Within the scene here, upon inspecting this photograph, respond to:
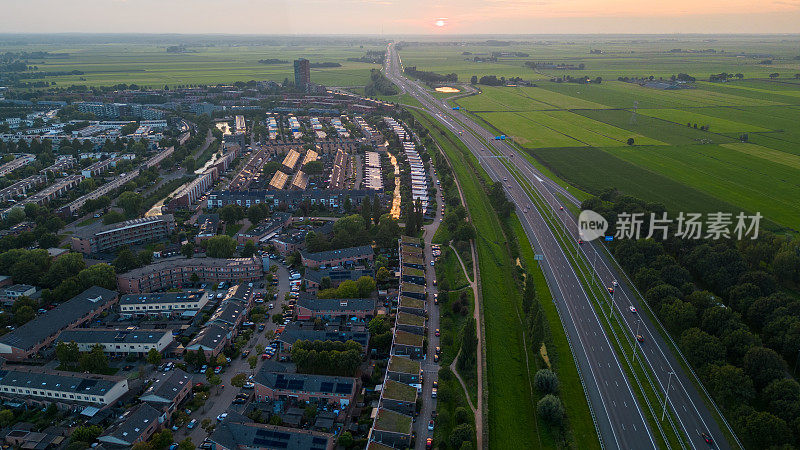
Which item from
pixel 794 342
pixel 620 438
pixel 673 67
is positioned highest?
pixel 673 67

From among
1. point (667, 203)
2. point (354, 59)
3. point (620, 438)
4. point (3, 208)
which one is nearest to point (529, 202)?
point (667, 203)

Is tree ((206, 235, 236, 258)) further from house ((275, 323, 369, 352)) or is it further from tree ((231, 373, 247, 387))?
tree ((231, 373, 247, 387))

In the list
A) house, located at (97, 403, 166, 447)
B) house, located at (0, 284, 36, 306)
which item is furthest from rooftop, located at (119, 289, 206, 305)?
house, located at (97, 403, 166, 447)

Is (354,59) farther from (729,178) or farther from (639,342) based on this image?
(639,342)

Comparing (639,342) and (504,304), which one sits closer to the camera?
(639,342)

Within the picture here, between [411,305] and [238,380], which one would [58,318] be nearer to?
[238,380]

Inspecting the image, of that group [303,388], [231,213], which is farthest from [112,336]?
[231,213]

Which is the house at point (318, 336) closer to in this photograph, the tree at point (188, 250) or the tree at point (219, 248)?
the tree at point (219, 248)
